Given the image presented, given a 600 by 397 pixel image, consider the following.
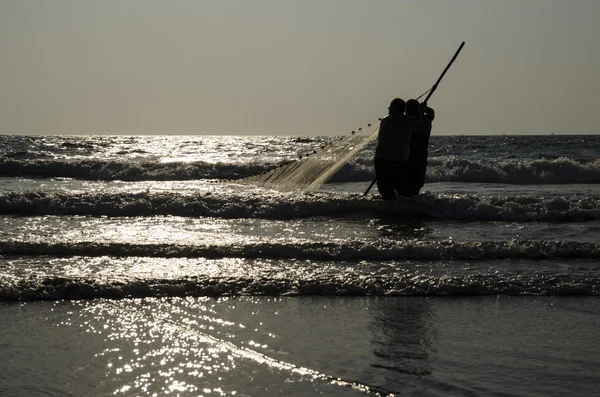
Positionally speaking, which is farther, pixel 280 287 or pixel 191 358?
pixel 280 287

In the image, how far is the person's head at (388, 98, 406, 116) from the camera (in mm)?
11008

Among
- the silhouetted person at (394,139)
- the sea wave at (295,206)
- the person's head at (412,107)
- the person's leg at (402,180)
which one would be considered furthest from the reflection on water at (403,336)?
the person's head at (412,107)

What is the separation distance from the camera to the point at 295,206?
11.4 meters

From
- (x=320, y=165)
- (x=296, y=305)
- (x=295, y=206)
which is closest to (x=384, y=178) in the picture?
(x=295, y=206)

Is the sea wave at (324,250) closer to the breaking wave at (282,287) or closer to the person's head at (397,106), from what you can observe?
the breaking wave at (282,287)

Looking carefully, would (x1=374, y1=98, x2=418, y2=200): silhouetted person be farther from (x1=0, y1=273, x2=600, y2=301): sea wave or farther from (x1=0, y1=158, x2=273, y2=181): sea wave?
(x1=0, y1=158, x2=273, y2=181): sea wave

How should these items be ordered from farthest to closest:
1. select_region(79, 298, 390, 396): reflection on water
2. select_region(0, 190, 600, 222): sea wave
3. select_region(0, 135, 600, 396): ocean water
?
1. select_region(0, 190, 600, 222): sea wave
2. select_region(0, 135, 600, 396): ocean water
3. select_region(79, 298, 390, 396): reflection on water

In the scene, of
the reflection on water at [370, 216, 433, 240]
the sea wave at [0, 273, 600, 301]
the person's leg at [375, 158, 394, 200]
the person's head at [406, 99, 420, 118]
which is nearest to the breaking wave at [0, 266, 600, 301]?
the sea wave at [0, 273, 600, 301]

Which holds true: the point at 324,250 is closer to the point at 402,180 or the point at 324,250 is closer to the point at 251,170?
the point at 402,180

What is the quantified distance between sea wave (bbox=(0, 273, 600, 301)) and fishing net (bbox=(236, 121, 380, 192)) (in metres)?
5.28

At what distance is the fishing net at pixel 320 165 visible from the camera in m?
12.2

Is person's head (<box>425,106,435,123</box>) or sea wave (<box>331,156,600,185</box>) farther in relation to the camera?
sea wave (<box>331,156,600,185</box>)

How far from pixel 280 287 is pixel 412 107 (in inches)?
244

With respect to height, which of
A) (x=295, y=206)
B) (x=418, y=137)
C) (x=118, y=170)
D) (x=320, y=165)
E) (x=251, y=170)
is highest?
(x=418, y=137)
